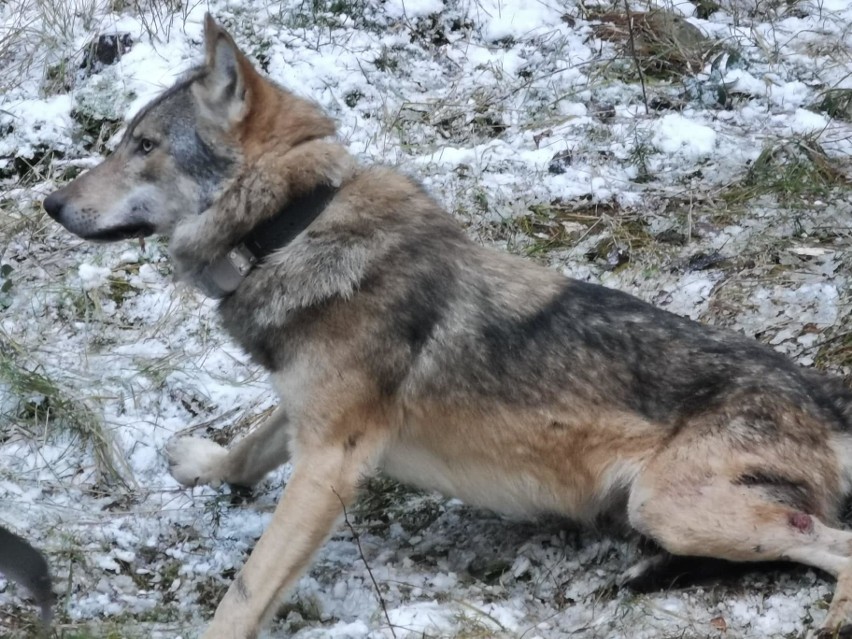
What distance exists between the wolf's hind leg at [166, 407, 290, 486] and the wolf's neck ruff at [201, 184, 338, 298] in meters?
0.71

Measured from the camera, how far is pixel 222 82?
3.91 metres

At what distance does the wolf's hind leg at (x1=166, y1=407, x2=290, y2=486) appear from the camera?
4.49 metres

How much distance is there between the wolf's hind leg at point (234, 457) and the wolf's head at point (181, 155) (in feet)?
3.28

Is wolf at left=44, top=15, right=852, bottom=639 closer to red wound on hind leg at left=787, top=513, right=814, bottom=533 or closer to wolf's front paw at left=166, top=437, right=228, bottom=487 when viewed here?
red wound on hind leg at left=787, top=513, right=814, bottom=533

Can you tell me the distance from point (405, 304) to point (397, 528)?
1131mm

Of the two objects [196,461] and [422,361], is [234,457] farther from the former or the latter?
[422,361]

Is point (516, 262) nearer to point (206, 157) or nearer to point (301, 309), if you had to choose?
point (301, 309)

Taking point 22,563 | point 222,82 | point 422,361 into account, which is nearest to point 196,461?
point 422,361

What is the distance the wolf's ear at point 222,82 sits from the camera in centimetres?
384

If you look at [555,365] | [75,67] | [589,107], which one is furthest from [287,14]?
[555,365]

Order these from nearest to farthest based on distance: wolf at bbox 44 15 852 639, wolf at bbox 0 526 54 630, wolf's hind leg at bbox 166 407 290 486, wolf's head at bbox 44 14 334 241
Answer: wolf at bbox 0 526 54 630
wolf at bbox 44 15 852 639
wolf's head at bbox 44 14 334 241
wolf's hind leg at bbox 166 407 290 486

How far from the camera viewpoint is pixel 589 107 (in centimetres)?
686

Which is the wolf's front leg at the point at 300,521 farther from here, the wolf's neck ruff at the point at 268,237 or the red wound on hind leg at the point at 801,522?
the red wound on hind leg at the point at 801,522

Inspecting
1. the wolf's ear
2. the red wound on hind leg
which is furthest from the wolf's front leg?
the red wound on hind leg
